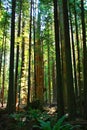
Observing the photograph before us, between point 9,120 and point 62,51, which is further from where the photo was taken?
point 62,51

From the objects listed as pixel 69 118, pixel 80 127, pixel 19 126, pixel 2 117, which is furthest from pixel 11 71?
pixel 80 127

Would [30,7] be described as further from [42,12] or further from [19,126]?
[19,126]

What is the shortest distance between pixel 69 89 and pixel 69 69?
768 millimetres

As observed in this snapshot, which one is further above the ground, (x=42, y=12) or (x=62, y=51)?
(x=42, y=12)

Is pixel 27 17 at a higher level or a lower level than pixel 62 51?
higher

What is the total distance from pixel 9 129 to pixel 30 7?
12300mm

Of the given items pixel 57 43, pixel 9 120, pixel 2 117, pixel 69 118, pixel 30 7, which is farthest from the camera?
pixel 30 7

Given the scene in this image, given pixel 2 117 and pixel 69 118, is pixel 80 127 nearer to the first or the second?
pixel 69 118

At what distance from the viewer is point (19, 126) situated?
1151 centimetres

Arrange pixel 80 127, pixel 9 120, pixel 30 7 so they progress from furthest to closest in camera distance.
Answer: pixel 30 7 < pixel 9 120 < pixel 80 127

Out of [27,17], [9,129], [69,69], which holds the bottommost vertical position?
[9,129]

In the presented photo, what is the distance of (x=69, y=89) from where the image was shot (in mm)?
11086

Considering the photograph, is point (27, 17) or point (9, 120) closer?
point (9, 120)

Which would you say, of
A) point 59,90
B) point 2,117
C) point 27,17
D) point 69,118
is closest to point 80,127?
point 69,118
